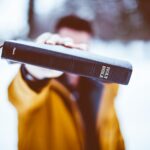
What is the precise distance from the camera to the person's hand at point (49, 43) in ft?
3.82

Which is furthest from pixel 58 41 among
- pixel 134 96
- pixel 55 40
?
pixel 134 96

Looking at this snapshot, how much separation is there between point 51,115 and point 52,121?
0.02 m

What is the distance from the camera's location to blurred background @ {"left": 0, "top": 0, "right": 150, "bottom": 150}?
3.87ft

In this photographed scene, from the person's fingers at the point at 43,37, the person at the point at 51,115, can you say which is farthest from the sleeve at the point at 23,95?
the person's fingers at the point at 43,37

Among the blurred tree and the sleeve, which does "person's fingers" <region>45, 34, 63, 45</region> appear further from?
the sleeve

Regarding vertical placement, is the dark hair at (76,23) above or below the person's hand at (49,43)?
above

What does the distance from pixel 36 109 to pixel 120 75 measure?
269mm

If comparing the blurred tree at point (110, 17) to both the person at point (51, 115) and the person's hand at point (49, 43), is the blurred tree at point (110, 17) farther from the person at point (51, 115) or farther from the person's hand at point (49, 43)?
the person at point (51, 115)

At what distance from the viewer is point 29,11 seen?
1190mm

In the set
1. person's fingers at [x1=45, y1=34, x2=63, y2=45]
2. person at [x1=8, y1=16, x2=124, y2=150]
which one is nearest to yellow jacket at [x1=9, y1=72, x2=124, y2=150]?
person at [x1=8, y1=16, x2=124, y2=150]

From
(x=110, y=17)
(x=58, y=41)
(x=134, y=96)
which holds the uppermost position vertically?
(x=110, y=17)

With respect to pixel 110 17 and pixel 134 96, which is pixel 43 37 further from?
pixel 134 96

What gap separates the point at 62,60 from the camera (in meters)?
1.13

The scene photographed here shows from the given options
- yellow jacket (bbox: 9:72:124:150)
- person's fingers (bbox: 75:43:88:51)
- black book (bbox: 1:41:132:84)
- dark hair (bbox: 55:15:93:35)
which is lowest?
yellow jacket (bbox: 9:72:124:150)
